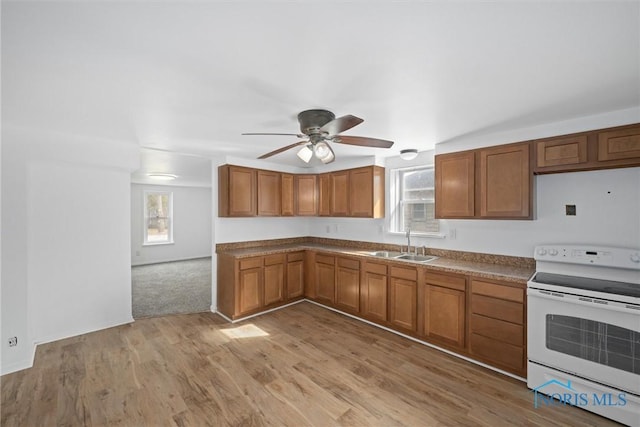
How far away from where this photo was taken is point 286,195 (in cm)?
473

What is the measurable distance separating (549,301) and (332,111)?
2.43 meters

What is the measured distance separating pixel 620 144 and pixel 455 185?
1.33 metres

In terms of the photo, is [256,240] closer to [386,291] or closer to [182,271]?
[386,291]

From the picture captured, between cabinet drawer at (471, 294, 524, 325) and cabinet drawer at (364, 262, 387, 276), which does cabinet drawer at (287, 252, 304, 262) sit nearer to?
cabinet drawer at (364, 262, 387, 276)

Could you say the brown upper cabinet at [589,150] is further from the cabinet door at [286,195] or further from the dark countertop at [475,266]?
the cabinet door at [286,195]

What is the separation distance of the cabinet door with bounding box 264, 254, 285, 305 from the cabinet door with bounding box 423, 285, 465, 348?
221cm

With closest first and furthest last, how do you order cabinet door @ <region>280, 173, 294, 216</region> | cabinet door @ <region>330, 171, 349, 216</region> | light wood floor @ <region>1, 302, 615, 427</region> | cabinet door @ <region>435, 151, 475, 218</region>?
light wood floor @ <region>1, 302, 615, 427</region> < cabinet door @ <region>435, 151, 475, 218</region> < cabinet door @ <region>330, 171, 349, 216</region> < cabinet door @ <region>280, 173, 294, 216</region>

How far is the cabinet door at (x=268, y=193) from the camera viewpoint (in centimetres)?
437

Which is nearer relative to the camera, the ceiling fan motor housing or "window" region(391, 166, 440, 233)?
the ceiling fan motor housing

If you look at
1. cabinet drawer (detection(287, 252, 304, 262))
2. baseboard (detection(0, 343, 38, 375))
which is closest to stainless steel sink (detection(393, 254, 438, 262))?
cabinet drawer (detection(287, 252, 304, 262))

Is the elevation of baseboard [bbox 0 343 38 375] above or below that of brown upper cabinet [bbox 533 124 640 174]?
below

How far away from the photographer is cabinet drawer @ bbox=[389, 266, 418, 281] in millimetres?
3199

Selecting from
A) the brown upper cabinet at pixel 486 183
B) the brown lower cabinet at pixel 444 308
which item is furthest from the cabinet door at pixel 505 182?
the brown lower cabinet at pixel 444 308

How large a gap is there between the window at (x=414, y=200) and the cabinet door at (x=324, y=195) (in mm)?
1119
